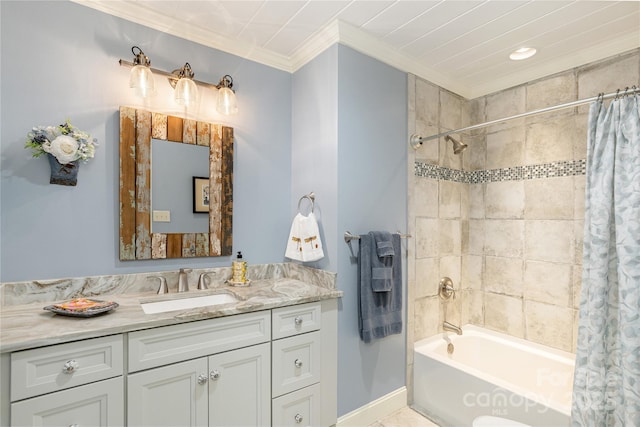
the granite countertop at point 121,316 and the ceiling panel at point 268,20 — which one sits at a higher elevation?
the ceiling panel at point 268,20

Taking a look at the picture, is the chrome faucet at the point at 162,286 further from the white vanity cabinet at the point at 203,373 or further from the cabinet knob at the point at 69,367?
the cabinet knob at the point at 69,367

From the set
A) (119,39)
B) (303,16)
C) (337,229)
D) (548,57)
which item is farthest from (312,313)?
(548,57)

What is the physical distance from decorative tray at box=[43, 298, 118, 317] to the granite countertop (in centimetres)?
2

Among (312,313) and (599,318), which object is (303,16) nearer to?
(312,313)

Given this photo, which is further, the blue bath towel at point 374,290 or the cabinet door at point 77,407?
the blue bath towel at point 374,290

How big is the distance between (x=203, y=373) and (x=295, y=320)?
1.69 feet

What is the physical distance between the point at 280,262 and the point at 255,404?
932mm

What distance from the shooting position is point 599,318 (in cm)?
153

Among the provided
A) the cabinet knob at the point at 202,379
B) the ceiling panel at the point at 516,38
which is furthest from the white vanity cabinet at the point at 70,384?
the ceiling panel at the point at 516,38

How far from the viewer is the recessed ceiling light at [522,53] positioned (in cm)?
220

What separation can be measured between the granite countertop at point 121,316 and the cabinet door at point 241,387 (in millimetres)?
226

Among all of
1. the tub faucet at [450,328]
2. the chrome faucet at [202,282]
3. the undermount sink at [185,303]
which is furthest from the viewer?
the tub faucet at [450,328]

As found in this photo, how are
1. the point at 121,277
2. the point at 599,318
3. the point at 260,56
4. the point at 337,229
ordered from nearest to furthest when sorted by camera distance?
the point at 599,318 → the point at 121,277 → the point at 337,229 → the point at 260,56

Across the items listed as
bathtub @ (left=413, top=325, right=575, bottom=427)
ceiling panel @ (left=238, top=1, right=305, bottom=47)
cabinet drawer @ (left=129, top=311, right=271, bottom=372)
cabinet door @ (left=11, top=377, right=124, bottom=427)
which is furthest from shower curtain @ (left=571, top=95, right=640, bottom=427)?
cabinet door @ (left=11, top=377, right=124, bottom=427)
